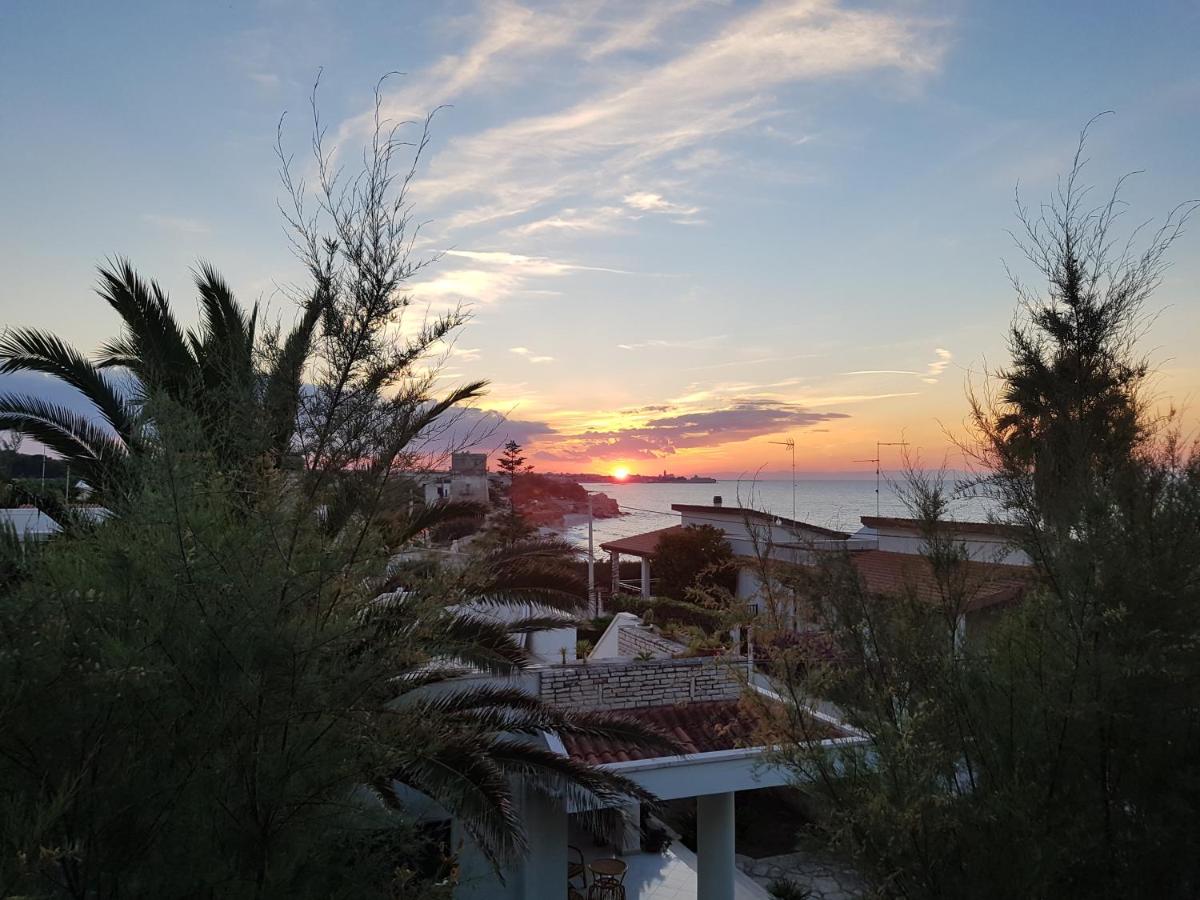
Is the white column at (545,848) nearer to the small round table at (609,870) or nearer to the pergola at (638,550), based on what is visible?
the small round table at (609,870)

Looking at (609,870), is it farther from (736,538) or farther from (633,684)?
(736,538)

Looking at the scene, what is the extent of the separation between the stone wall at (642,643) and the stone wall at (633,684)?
123 cm

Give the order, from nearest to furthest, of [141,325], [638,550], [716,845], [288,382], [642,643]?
1. [288,382]
2. [141,325]
3. [716,845]
4. [642,643]
5. [638,550]

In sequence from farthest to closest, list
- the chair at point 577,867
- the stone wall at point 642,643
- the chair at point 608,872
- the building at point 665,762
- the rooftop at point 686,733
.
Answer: the stone wall at point 642,643 → the chair at point 577,867 → the chair at point 608,872 → the rooftop at point 686,733 → the building at point 665,762

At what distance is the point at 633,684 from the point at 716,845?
2049mm

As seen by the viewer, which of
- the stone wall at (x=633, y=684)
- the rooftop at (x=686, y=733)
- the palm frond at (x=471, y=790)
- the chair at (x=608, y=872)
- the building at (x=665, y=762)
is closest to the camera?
the palm frond at (x=471, y=790)

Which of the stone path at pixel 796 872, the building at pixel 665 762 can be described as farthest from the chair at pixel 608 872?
the stone path at pixel 796 872

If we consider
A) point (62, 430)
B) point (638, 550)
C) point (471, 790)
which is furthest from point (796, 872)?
point (638, 550)

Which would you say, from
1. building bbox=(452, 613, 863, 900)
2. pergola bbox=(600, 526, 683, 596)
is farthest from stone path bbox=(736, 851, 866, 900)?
pergola bbox=(600, 526, 683, 596)

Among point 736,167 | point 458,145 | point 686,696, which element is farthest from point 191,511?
point 686,696

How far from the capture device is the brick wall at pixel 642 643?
1191cm

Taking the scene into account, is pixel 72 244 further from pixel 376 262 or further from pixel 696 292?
pixel 696 292

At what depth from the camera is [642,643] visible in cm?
1280

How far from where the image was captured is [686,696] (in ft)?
33.3
